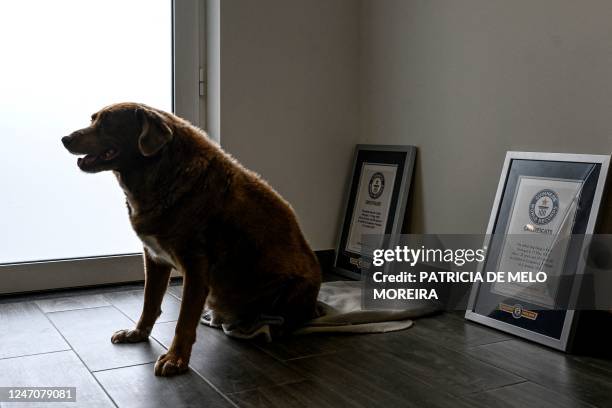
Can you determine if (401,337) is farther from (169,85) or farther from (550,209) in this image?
(169,85)

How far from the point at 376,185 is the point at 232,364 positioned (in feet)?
5.06

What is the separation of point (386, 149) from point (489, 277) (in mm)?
975

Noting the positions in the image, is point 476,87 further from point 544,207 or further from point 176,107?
point 176,107

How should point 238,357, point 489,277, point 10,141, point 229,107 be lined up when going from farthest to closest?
point 229,107 < point 10,141 < point 489,277 < point 238,357

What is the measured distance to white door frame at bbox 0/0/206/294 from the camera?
2.86 metres

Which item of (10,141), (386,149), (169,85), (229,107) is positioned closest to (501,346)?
(386,149)

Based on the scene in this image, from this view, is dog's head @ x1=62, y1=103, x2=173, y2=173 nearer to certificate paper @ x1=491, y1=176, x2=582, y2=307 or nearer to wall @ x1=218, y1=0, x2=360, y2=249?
wall @ x1=218, y1=0, x2=360, y2=249

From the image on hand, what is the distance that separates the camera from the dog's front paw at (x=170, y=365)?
1.83 meters

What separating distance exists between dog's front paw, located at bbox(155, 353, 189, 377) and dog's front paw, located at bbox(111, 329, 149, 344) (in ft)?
0.98

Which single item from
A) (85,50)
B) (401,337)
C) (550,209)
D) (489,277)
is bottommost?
(401,337)

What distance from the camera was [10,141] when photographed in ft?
9.04

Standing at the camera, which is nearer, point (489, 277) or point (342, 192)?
point (489, 277)

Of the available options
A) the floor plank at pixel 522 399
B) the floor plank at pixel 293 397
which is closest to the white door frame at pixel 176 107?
the floor plank at pixel 293 397

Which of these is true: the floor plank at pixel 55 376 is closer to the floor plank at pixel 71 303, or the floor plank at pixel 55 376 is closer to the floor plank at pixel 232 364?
the floor plank at pixel 232 364
